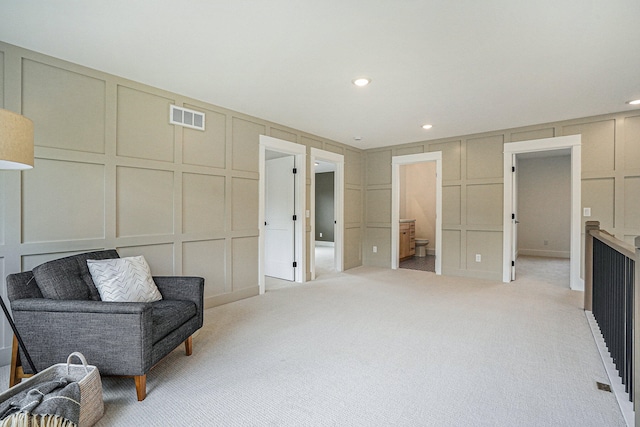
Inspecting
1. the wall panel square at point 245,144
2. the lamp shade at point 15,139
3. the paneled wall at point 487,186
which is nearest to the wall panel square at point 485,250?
the paneled wall at point 487,186

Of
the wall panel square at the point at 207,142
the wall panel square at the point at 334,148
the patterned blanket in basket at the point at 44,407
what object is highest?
the wall panel square at the point at 334,148

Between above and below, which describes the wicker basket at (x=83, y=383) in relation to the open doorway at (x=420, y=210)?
below

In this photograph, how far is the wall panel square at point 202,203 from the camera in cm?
349

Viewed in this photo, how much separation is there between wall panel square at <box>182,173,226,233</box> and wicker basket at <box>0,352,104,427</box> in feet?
6.06

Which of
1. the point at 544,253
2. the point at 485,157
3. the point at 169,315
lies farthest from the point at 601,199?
the point at 169,315

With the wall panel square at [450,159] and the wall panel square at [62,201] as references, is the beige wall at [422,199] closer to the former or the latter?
the wall panel square at [450,159]

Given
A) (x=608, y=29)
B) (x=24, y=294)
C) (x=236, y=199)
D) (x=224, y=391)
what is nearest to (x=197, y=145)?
(x=236, y=199)

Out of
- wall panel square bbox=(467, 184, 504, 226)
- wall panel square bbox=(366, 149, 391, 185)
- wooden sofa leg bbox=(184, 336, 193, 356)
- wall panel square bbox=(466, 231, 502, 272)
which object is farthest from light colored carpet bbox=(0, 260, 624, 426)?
wall panel square bbox=(366, 149, 391, 185)

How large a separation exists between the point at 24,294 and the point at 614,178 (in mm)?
6240

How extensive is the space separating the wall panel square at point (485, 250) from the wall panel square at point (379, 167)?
1889mm

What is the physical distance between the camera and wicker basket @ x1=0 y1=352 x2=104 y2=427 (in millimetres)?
1593

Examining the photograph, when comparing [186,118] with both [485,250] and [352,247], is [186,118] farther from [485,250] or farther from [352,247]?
[485,250]

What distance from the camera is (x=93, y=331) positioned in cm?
184

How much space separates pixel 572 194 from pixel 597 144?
0.72 m
